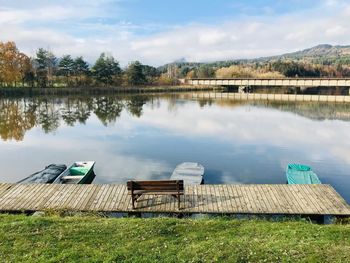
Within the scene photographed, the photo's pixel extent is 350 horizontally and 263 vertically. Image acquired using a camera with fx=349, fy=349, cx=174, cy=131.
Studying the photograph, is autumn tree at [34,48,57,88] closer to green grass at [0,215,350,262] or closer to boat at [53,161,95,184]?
boat at [53,161,95,184]

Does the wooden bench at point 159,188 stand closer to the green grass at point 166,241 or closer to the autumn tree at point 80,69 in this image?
the green grass at point 166,241

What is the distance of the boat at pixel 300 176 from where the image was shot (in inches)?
706

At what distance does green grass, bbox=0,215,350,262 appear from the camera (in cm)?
772

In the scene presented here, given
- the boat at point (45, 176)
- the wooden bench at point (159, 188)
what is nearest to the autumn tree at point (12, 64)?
the boat at point (45, 176)

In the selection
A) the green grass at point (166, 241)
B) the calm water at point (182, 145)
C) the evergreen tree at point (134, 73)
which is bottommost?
the calm water at point (182, 145)

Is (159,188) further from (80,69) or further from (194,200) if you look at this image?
(80,69)

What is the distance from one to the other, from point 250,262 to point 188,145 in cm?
2251

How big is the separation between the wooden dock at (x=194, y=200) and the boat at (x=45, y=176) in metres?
2.26

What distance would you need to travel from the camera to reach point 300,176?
18703 mm

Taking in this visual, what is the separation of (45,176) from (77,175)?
65.8 inches

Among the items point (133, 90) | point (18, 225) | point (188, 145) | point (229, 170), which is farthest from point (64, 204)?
point (133, 90)

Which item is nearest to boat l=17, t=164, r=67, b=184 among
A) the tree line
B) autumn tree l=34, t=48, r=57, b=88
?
the tree line

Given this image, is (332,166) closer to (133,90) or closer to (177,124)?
(177,124)

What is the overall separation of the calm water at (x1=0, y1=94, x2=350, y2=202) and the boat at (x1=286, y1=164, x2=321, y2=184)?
3.04 ft
